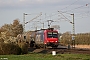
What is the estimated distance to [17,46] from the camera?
43094 mm

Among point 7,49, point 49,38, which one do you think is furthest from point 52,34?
point 7,49

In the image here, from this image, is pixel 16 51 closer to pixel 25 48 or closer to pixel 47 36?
pixel 25 48

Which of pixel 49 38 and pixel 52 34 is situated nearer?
pixel 49 38

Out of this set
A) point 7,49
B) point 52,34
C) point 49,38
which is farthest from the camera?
point 52,34

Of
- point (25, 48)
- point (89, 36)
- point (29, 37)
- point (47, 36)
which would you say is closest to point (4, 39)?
point (25, 48)

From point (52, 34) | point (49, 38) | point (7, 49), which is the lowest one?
point (7, 49)

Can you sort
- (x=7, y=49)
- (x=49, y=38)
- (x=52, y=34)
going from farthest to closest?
(x=52, y=34) → (x=49, y=38) → (x=7, y=49)

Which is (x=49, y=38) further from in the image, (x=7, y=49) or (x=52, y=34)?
(x=7, y=49)

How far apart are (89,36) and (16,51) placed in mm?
49313

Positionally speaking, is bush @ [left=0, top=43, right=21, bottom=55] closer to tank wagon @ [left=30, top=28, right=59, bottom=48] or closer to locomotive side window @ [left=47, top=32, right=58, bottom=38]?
tank wagon @ [left=30, top=28, right=59, bottom=48]

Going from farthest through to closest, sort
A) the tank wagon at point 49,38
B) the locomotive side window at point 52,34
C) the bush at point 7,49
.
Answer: the locomotive side window at point 52,34 → the tank wagon at point 49,38 → the bush at point 7,49

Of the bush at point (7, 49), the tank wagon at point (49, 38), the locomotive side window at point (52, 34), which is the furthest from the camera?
the locomotive side window at point (52, 34)

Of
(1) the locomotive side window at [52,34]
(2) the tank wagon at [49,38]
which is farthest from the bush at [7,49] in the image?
(1) the locomotive side window at [52,34]

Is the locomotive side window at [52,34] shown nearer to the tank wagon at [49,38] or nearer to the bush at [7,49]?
the tank wagon at [49,38]
